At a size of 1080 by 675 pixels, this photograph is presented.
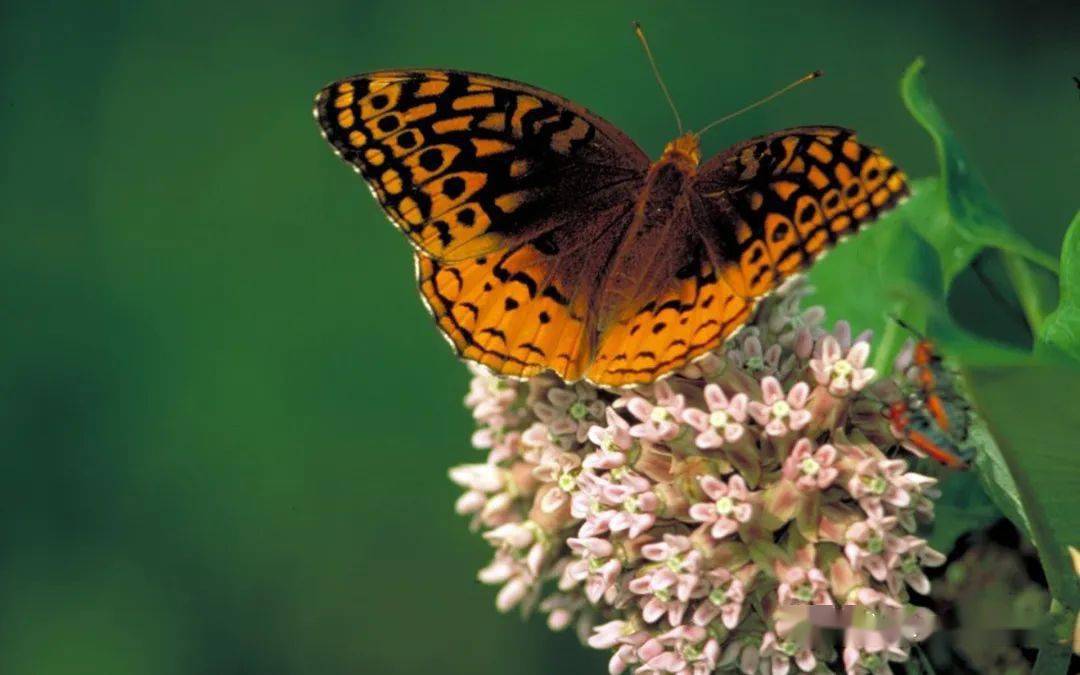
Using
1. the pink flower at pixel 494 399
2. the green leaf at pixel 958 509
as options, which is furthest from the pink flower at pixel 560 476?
the green leaf at pixel 958 509

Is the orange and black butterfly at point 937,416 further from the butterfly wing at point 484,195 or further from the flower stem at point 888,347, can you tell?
the butterfly wing at point 484,195

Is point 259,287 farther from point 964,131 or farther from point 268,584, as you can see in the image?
point 964,131

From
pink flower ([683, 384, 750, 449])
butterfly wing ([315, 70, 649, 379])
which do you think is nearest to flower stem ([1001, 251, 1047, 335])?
pink flower ([683, 384, 750, 449])

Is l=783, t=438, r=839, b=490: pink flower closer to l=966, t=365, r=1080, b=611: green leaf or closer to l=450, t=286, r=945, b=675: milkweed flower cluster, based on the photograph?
l=450, t=286, r=945, b=675: milkweed flower cluster

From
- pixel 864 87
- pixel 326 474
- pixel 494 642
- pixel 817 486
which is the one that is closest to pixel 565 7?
pixel 864 87

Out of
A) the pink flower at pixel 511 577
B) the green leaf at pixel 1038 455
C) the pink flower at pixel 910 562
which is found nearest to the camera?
the green leaf at pixel 1038 455

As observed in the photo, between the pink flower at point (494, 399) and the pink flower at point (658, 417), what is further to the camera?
the pink flower at point (494, 399)

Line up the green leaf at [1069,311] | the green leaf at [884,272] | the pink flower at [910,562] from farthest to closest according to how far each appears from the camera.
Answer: the green leaf at [884,272] → the pink flower at [910,562] → the green leaf at [1069,311]
